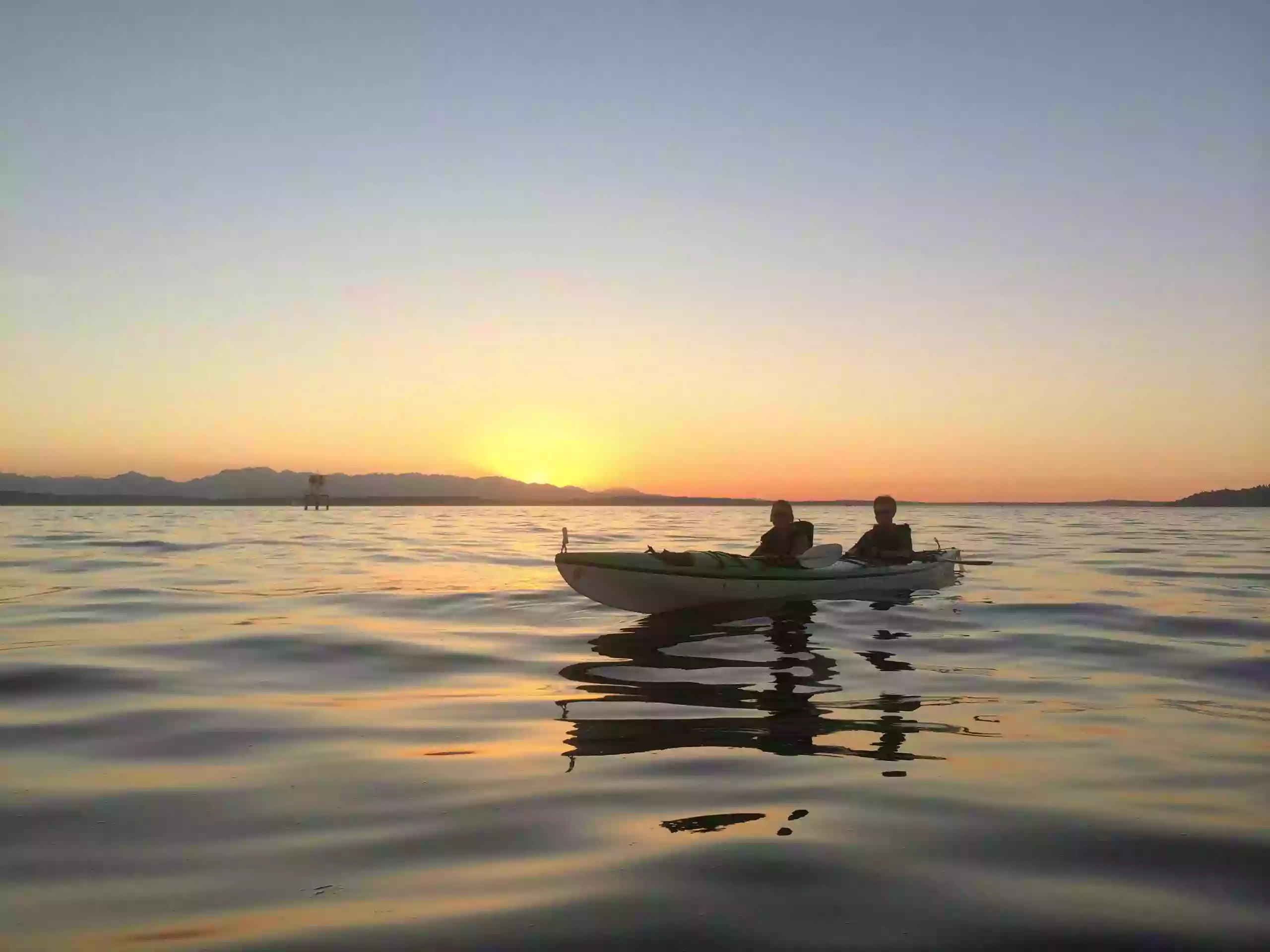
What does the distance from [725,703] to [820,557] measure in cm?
892

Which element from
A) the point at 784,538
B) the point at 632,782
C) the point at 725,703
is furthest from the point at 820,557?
the point at 632,782

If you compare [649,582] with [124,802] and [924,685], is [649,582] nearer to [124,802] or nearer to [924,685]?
[924,685]

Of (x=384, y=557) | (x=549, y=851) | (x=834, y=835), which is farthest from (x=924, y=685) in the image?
(x=384, y=557)

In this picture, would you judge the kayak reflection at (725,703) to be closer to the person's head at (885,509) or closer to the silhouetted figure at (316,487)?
the person's head at (885,509)

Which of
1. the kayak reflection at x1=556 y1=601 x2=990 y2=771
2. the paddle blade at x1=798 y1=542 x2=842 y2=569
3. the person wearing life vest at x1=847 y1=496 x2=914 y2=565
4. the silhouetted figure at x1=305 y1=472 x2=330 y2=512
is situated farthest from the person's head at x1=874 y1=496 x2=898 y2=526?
the silhouetted figure at x1=305 y1=472 x2=330 y2=512

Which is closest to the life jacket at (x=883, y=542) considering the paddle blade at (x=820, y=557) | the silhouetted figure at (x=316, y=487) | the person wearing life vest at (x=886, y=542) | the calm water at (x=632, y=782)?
the person wearing life vest at (x=886, y=542)

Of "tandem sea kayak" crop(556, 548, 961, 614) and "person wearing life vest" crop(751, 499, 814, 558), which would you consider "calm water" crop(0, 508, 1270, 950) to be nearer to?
"tandem sea kayak" crop(556, 548, 961, 614)

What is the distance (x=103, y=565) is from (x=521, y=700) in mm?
22313

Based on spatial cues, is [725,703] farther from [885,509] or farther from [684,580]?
[885,509]

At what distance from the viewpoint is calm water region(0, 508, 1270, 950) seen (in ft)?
13.3

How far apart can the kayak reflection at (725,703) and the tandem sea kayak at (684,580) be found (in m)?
1.27

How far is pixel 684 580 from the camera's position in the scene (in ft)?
49.4

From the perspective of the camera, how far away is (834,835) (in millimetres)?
5074

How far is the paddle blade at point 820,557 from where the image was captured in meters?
17.1
